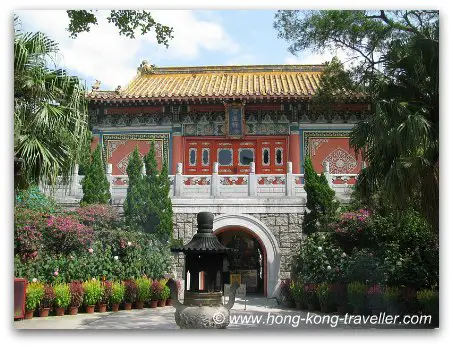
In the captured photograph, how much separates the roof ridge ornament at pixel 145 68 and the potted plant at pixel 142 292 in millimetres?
3392

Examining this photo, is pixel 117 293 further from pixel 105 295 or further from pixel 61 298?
pixel 61 298

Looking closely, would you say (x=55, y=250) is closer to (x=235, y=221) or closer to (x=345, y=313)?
(x=235, y=221)

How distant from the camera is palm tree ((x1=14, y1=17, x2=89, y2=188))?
19.8ft

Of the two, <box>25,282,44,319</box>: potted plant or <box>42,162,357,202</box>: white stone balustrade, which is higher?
<box>42,162,357,202</box>: white stone balustrade

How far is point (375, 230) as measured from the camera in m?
8.26

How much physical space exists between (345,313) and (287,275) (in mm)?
2252

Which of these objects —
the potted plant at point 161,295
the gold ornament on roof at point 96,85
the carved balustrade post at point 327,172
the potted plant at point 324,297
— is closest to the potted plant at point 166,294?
the potted plant at point 161,295

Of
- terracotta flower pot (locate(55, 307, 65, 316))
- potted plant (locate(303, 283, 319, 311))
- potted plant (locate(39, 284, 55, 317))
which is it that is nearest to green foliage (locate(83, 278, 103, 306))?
terracotta flower pot (locate(55, 307, 65, 316))

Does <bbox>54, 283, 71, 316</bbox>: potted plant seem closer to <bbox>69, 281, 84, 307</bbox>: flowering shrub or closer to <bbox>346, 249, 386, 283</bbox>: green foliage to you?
<bbox>69, 281, 84, 307</bbox>: flowering shrub

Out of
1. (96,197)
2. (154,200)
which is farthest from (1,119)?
(154,200)

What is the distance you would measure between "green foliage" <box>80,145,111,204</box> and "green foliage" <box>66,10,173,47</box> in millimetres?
2119

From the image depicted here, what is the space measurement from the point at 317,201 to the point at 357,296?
88.3 inches

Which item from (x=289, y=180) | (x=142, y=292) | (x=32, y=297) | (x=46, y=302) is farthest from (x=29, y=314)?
(x=289, y=180)

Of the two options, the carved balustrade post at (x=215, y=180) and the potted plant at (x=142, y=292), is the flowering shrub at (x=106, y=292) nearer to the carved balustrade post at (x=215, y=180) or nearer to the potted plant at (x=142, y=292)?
the potted plant at (x=142, y=292)
